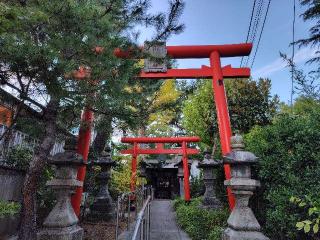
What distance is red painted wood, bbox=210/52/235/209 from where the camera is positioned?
640 centimetres

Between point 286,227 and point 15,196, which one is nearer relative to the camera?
point 286,227

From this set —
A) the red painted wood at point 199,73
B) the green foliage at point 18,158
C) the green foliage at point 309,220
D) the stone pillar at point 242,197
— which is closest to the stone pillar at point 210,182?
the red painted wood at point 199,73

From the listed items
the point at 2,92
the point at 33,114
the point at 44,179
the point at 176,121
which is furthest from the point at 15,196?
the point at 176,121

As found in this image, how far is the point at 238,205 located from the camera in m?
5.19

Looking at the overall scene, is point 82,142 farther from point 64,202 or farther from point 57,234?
point 57,234

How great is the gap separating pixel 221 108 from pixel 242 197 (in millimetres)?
2416

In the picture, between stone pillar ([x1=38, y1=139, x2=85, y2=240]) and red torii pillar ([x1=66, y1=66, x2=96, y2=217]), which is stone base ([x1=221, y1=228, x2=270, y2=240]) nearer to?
stone pillar ([x1=38, y1=139, x2=85, y2=240])

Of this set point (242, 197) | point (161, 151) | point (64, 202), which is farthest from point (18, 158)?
point (161, 151)

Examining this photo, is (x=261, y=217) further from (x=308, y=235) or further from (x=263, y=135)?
(x=263, y=135)

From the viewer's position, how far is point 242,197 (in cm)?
518

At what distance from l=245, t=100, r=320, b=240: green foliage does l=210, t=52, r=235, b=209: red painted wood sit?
89cm

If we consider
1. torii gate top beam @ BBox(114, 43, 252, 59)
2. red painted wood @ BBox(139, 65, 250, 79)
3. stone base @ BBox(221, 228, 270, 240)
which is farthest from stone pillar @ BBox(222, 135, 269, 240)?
torii gate top beam @ BBox(114, 43, 252, 59)

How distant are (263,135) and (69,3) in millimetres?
4494

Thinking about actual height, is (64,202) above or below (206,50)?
below
